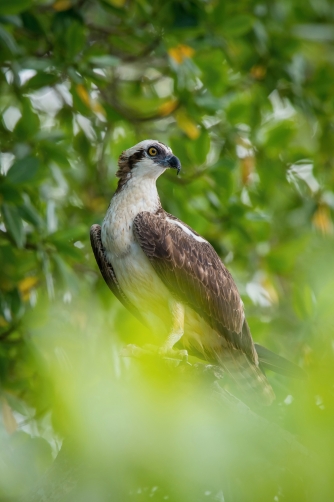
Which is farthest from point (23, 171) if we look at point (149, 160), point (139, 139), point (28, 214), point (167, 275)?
point (139, 139)

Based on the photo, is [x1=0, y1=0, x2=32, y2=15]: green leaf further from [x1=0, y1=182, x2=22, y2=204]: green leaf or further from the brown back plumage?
the brown back plumage

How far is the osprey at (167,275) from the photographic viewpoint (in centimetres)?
409

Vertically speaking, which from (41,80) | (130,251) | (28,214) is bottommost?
(130,251)

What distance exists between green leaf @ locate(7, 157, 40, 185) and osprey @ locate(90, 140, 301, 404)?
0.52m

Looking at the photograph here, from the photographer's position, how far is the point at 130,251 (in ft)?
13.6

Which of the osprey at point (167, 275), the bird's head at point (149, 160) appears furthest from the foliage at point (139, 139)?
the bird's head at point (149, 160)

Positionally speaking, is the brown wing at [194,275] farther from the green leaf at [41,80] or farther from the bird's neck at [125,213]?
the green leaf at [41,80]

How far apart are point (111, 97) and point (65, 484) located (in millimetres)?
4158

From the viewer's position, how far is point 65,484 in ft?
8.05

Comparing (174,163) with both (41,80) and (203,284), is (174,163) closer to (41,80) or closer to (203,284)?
(203,284)

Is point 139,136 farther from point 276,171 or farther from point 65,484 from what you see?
point 65,484

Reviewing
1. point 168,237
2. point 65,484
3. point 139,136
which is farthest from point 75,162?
point 65,484

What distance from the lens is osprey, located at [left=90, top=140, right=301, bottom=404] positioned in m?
4.09

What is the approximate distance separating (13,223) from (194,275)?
3.80 ft
